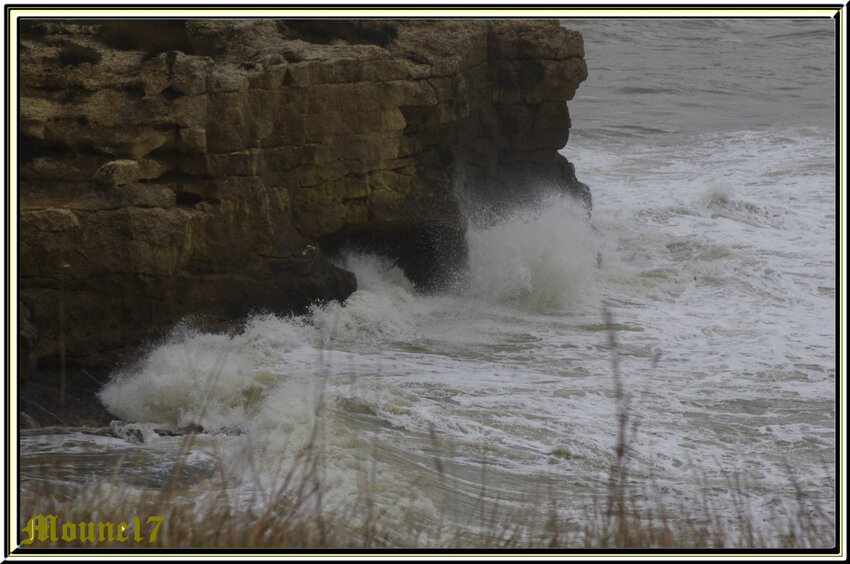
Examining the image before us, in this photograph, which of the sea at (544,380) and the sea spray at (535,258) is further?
the sea spray at (535,258)

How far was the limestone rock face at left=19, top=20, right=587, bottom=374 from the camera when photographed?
902 centimetres

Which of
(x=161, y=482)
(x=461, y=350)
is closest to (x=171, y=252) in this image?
(x=461, y=350)

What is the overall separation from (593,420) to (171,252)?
3824 millimetres

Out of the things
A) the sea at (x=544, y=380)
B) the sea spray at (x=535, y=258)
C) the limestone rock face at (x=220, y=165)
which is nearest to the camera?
the sea at (x=544, y=380)

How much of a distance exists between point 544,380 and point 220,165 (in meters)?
3.42

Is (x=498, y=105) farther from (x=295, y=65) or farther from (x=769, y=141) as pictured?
(x=769, y=141)

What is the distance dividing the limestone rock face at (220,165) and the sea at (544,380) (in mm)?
418

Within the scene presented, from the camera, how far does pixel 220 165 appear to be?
9758 millimetres

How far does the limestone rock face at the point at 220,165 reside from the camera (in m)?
9.02
